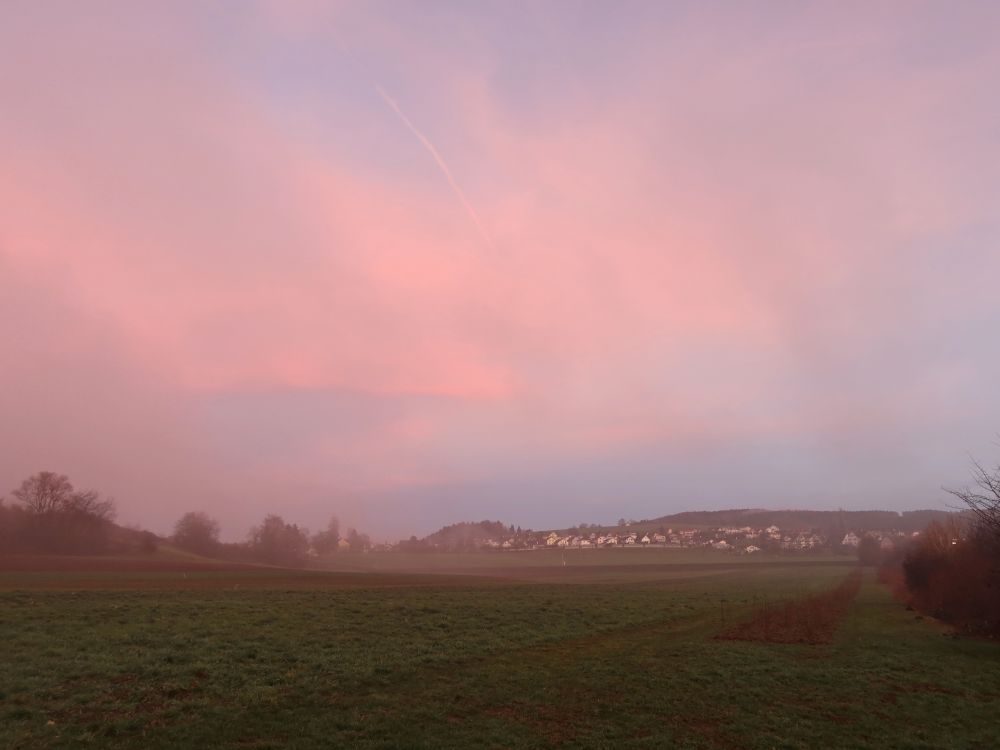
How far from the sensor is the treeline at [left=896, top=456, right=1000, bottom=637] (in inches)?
1199

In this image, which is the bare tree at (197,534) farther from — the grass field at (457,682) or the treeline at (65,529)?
the grass field at (457,682)

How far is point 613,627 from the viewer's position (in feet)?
108

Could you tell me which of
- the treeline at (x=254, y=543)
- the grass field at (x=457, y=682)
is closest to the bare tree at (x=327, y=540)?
the treeline at (x=254, y=543)

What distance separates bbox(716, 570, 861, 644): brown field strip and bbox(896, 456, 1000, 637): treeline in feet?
18.9

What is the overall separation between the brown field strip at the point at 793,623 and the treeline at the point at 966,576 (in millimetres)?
5753

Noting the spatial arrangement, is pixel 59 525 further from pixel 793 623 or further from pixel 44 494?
pixel 793 623

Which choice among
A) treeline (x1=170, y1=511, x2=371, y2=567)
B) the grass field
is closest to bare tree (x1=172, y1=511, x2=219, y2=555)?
treeline (x1=170, y1=511, x2=371, y2=567)

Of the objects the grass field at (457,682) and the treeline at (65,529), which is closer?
the grass field at (457,682)

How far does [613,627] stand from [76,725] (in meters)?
25.4

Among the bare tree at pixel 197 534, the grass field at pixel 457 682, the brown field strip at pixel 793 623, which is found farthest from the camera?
the bare tree at pixel 197 534

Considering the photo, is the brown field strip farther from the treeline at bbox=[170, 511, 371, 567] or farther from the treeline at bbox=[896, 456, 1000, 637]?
the treeline at bbox=[170, 511, 371, 567]

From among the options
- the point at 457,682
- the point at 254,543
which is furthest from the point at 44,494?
the point at 457,682

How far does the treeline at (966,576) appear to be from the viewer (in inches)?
1199

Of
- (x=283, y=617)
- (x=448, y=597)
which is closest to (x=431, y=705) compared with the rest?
(x=283, y=617)
